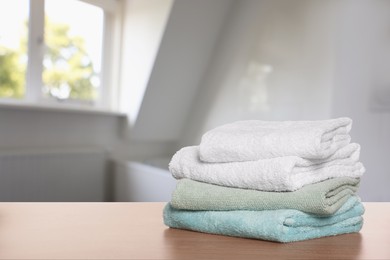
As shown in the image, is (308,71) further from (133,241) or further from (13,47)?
(133,241)

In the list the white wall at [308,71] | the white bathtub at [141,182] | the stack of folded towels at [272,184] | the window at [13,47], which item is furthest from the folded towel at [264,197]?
the window at [13,47]

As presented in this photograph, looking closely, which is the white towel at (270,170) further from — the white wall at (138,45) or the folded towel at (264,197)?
the white wall at (138,45)

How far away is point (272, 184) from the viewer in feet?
1.82

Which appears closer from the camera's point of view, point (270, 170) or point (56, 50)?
point (270, 170)

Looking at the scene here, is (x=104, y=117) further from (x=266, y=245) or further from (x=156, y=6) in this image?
(x=266, y=245)

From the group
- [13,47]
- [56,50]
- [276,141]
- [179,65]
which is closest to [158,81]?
[179,65]

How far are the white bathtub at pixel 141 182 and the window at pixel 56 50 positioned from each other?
0.56 m

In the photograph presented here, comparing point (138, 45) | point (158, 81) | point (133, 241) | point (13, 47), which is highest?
point (138, 45)

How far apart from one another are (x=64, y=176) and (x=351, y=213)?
2065 mm

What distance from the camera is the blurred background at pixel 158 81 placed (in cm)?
214

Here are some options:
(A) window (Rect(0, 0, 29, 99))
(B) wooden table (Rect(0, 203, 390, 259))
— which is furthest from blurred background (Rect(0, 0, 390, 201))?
(B) wooden table (Rect(0, 203, 390, 259))

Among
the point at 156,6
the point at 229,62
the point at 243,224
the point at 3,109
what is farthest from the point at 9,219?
the point at 229,62

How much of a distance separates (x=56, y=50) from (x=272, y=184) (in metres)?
2.23

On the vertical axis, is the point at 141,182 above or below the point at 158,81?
below
